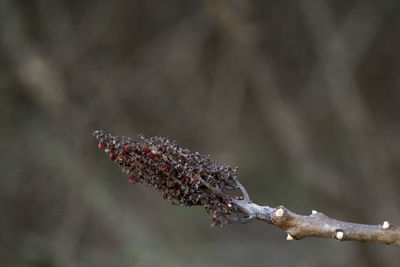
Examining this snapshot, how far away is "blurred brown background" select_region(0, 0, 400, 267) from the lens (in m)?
5.12

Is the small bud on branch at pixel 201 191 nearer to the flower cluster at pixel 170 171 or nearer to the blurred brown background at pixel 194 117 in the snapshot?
the flower cluster at pixel 170 171

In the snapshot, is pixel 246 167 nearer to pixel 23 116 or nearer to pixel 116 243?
pixel 116 243

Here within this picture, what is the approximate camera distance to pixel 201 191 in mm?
1828

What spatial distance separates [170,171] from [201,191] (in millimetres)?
145

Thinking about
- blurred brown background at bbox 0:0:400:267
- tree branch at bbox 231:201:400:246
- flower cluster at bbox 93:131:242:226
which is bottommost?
tree branch at bbox 231:201:400:246

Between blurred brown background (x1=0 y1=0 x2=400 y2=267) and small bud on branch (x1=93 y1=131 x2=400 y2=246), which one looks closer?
small bud on branch (x1=93 y1=131 x2=400 y2=246)

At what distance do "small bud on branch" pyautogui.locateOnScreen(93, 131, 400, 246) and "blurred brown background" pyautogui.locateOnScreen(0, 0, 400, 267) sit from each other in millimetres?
3143

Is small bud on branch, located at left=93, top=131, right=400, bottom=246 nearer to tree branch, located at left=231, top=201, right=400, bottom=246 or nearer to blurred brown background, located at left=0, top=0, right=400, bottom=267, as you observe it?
tree branch, located at left=231, top=201, right=400, bottom=246

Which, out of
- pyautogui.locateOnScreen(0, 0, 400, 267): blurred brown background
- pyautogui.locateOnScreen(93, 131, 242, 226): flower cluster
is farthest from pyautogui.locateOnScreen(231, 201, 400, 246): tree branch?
pyautogui.locateOnScreen(0, 0, 400, 267): blurred brown background

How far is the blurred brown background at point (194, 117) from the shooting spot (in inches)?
201

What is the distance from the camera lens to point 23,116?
607 centimetres

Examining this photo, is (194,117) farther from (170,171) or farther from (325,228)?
(325,228)

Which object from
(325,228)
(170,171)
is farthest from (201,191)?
(325,228)

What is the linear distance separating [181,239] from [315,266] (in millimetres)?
1828
